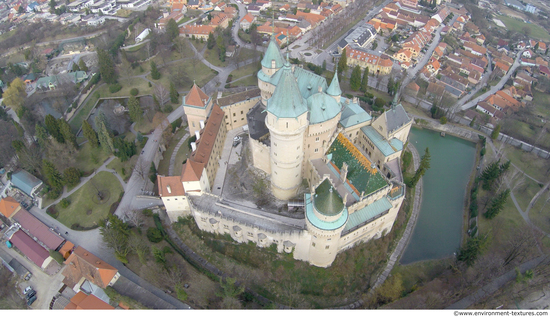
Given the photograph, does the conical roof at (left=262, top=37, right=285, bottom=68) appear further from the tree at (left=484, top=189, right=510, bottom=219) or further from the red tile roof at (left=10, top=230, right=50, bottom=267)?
the red tile roof at (left=10, top=230, right=50, bottom=267)

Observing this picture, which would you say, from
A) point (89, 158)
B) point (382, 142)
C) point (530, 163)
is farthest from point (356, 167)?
point (89, 158)

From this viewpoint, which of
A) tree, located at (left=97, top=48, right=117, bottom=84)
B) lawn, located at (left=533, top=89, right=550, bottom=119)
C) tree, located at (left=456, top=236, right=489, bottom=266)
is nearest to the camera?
tree, located at (left=456, top=236, right=489, bottom=266)

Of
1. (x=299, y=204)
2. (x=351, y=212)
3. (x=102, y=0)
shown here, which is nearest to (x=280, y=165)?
(x=299, y=204)

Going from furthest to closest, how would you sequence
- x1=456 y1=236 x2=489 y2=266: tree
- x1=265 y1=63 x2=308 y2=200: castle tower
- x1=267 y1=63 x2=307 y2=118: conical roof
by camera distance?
x1=456 y1=236 x2=489 y2=266: tree, x1=265 y1=63 x2=308 y2=200: castle tower, x1=267 y1=63 x2=307 y2=118: conical roof

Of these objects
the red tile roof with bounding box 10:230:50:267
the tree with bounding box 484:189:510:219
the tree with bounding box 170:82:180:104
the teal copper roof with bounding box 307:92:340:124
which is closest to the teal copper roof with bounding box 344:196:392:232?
the teal copper roof with bounding box 307:92:340:124

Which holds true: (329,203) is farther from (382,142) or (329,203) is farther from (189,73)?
(189,73)

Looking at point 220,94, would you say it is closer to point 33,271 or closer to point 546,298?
point 33,271
